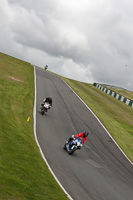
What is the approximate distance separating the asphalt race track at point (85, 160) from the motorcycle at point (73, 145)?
0.29 metres

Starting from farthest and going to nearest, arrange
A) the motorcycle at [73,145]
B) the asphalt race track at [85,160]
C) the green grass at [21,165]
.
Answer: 1. the motorcycle at [73,145]
2. the asphalt race track at [85,160]
3. the green grass at [21,165]

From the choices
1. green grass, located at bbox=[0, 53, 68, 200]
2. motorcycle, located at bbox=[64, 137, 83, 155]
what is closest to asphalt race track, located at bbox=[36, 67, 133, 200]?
motorcycle, located at bbox=[64, 137, 83, 155]

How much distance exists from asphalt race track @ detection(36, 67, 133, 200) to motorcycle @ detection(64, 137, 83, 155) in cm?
29

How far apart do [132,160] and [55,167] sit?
9017 millimetres

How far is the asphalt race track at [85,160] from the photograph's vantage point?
10781 millimetres

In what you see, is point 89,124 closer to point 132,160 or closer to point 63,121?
point 63,121

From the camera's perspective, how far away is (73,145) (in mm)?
14602

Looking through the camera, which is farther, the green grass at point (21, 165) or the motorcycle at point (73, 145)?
the motorcycle at point (73, 145)

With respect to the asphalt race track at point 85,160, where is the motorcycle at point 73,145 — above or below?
above

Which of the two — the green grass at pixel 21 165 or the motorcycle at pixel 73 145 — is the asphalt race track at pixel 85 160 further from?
the green grass at pixel 21 165

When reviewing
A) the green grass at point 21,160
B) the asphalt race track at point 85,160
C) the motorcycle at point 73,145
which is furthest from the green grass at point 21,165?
the motorcycle at point 73,145

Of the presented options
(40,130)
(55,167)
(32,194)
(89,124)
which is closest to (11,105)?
(40,130)

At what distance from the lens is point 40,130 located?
56.6 ft

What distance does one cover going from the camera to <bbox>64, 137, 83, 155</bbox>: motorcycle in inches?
572
